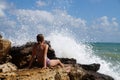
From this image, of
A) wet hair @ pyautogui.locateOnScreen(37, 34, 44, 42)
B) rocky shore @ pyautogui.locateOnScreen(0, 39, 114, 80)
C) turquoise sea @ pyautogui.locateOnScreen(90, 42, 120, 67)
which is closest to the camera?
rocky shore @ pyautogui.locateOnScreen(0, 39, 114, 80)

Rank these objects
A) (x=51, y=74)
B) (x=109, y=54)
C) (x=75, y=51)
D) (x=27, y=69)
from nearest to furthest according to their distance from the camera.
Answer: (x=51, y=74), (x=27, y=69), (x=75, y=51), (x=109, y=54)

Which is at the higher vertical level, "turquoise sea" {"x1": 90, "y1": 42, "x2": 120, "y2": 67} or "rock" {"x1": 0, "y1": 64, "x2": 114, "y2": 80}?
"turquoise sea" {"x1": 90, "y1": 42, "x2": 120, "y2": 67}

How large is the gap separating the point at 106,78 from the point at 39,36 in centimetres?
343

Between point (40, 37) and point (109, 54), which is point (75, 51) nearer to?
point (40, 37)

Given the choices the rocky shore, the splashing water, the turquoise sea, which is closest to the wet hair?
the rocky shore

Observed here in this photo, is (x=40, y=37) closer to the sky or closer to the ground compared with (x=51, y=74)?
closer to the sky

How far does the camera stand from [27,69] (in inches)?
326

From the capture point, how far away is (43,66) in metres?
8.54

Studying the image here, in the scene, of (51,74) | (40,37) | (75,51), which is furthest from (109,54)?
(51,74)

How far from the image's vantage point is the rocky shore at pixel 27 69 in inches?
287

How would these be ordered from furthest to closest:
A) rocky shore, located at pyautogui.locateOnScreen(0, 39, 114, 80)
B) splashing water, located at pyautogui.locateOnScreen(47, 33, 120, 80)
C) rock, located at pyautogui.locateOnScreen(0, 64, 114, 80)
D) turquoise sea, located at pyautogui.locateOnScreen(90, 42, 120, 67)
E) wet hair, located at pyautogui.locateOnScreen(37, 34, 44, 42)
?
1. turquoise sea, located at pyautogui.locateOnScreen(90, 42, 120, 67)
2. splashing water, located at pyautogui.locateOnScreen(47, 33, 120, 80)
3. wet hair, located at pyautogui.locateOnScreen(37, 34, 44, 42)
4. rocky shore, located at pyautogui.locateOnScreen(0, 39, 114, 80)
5. rock, located at pyautogui.locateOnScreen(0, 64, 114, 80)

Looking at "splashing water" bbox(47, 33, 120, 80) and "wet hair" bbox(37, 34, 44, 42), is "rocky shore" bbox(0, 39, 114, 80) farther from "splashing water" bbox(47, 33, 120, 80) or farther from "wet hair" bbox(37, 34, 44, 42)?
"splashing water" bbox(47, 33, 120, 80)

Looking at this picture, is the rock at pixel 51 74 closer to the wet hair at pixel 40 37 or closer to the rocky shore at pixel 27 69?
the rocky shore at pixel 27 69

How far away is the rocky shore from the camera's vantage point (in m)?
7.30
